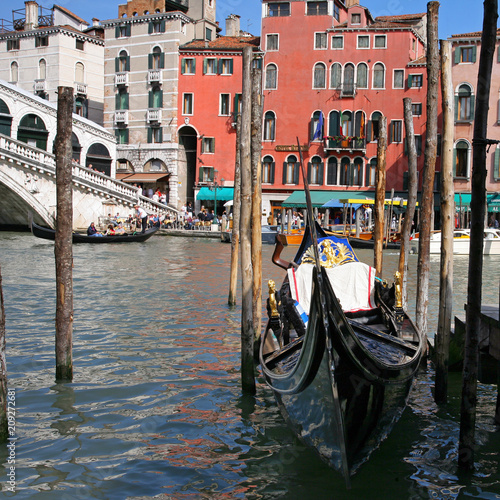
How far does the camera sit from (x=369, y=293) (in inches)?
210

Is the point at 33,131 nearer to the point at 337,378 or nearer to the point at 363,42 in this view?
the point at 363,42

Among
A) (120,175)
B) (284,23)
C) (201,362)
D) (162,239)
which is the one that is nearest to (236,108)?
(284,23)

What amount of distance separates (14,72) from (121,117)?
6192 millimetres

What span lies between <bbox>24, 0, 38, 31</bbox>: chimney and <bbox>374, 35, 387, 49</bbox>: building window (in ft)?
50.6

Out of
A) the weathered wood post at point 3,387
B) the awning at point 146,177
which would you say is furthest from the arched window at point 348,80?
the weathered wood post at point 3,387

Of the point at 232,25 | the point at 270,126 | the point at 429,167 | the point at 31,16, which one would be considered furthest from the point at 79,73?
the point at 429,167

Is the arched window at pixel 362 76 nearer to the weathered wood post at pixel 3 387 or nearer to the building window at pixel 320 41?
the building window at pixel 320 41

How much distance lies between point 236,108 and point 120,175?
564 cm

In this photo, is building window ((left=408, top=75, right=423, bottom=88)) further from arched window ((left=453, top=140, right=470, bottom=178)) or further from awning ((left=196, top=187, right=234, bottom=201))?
awning ((left=196, top=187, right=234, bottom=201))

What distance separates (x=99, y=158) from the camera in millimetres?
26250

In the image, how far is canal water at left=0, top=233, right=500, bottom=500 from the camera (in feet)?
11.0

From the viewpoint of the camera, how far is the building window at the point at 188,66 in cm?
2644

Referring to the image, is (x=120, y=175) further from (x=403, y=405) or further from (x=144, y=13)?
(x=403, y=405)

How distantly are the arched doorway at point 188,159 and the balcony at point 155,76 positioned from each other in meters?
2.18
